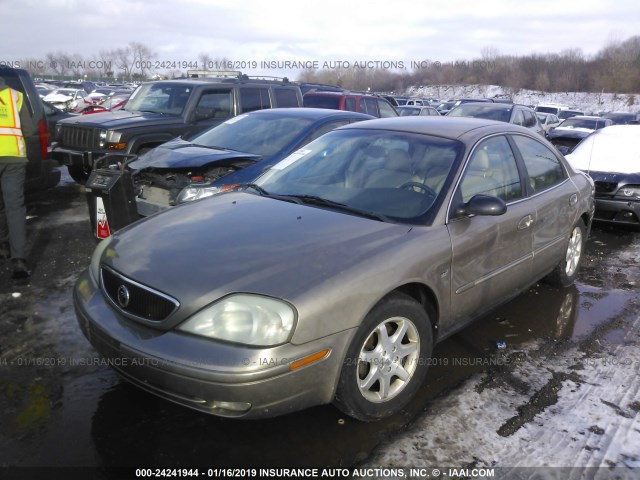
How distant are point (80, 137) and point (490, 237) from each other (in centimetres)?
656

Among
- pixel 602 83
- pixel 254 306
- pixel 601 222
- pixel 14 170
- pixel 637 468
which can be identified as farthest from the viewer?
pixel 602 83

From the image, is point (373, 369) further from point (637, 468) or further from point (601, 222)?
point (601, 222)

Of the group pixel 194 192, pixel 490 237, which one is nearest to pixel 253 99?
pixel 194 192

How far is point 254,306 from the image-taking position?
92.5 inches

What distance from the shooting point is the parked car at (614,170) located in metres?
6.91

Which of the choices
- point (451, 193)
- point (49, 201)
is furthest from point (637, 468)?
point (49, 201)

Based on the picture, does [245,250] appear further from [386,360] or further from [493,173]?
[493,173]

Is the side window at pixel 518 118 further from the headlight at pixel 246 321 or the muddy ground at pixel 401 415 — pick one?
the headlight at pixel 246 321

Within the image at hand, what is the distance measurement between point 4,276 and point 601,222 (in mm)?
7753

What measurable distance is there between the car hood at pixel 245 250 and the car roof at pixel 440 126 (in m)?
1.07

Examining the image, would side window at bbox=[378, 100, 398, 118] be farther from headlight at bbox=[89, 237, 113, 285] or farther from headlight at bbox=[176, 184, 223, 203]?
headlight at bbox=[89, 237, 113, 285]

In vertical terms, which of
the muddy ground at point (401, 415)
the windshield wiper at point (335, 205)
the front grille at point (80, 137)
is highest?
the front grille at point (80, 137)

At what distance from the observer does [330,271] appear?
252cm

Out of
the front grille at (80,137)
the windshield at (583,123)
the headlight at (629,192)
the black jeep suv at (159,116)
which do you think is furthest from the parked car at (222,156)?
the windshield at (583,123)
